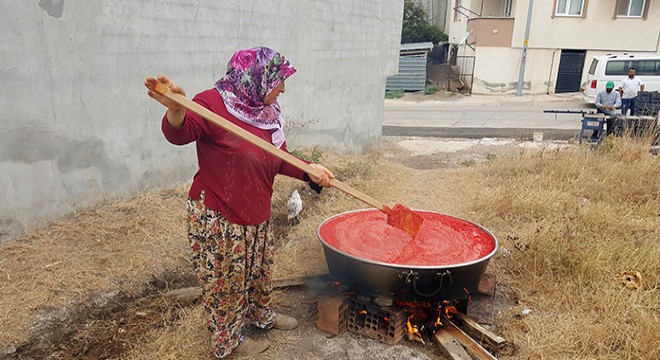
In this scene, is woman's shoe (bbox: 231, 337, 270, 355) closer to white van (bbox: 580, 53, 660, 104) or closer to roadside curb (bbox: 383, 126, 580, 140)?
roadside curb (bbox: 383, 126, 580, 140)

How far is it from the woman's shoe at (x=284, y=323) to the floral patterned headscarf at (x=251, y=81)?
58.4 inches

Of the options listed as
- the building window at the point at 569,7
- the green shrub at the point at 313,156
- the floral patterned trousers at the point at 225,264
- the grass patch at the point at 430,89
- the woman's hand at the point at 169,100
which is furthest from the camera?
the grass patch at the point at 430,89

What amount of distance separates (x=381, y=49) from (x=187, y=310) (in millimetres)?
8009

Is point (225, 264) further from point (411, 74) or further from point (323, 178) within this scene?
point (411, 74)

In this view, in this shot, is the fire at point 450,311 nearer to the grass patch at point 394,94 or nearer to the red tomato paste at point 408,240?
the red tomato paste at point 408,240

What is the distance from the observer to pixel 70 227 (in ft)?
13.4

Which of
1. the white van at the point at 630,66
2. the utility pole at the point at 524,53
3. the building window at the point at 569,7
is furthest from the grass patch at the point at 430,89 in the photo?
the white van at the point at 630,66

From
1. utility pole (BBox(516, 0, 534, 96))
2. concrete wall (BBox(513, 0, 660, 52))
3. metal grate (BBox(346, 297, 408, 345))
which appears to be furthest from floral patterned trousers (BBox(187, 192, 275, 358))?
concrete wall (BBox(513, 0, 660, 52))

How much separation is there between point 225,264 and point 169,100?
0.99 meters

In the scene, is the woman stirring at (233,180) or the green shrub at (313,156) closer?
the woman stirring at (233,180)

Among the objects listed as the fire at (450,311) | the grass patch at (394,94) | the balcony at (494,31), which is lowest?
the fire at (450,311)

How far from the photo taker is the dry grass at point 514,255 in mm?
2951

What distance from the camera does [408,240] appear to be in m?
3.27

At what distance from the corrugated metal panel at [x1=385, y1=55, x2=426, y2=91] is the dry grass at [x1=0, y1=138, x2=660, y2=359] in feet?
54.4
